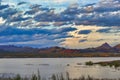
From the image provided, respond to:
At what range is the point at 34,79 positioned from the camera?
116 feet
